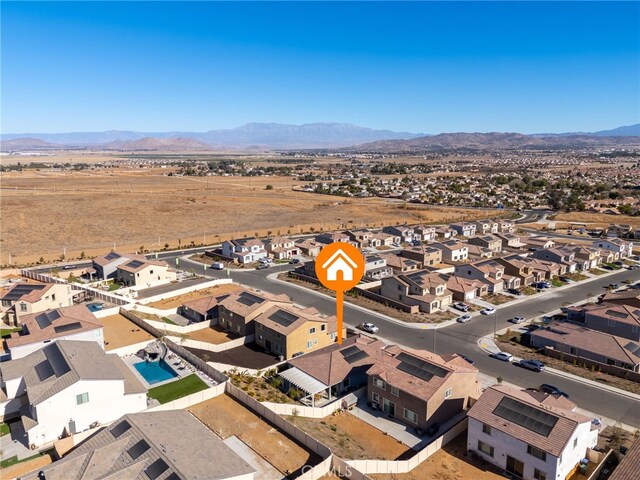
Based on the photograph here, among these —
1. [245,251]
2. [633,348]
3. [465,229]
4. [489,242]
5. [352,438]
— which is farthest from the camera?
[465,229]

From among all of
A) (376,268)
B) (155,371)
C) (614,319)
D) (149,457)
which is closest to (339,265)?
(149,457)

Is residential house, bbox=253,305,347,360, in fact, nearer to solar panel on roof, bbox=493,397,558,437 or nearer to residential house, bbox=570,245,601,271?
solar panel on roof, bbox=493,397,558,437

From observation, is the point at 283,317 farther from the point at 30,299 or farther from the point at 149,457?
the point at 30,299

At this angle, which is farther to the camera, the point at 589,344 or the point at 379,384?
the point at 589,344

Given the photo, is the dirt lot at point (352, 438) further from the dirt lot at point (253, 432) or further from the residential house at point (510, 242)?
the residential house at point (510, 242)

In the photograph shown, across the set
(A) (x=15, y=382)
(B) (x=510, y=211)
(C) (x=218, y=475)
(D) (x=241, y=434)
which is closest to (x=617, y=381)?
(D) (x=241, y=434)

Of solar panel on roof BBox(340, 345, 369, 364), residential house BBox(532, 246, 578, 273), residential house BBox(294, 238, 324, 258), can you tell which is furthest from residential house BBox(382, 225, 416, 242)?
solar panel on roof BBox(340, 345, 369, 364)
